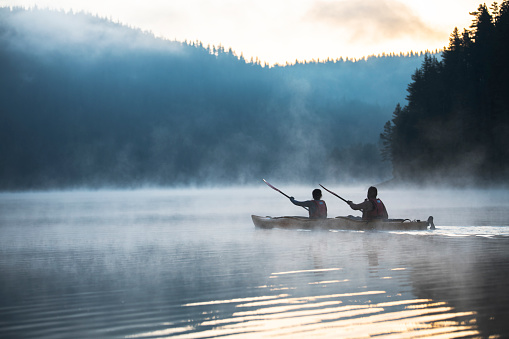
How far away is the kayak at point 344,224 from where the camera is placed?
894 inches

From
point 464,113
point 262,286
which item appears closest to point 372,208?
point 262,286

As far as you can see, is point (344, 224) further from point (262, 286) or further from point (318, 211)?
point (262, 286)

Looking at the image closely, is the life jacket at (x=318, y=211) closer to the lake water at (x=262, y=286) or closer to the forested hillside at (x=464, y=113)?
the lake water at (x=262, y=286)

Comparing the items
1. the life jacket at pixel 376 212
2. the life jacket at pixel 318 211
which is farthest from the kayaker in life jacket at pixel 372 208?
the life jacket at pixel 318 211

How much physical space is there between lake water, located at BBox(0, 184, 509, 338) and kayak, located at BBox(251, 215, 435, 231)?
1.41 ft

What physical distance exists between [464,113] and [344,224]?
1739 inches

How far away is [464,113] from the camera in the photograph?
6406cm

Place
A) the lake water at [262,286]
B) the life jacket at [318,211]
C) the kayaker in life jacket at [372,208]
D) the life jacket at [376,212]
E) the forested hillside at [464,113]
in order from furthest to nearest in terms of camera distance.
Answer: the forested hillside at [464,113] → the life jacket at [318,211] → the life jacket at [376,212] → the kayaker in life jacket at [372,208] → the lake water at [262,286]

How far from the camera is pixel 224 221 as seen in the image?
32500 mm

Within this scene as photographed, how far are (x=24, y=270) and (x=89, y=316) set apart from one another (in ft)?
20.8

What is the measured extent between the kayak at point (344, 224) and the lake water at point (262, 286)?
1.41 ft

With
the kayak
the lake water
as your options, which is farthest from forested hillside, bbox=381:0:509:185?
the lake water

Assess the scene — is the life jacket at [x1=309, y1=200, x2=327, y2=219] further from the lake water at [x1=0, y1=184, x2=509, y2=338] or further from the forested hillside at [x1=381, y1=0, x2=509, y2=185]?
the forested hillside at [x1=381, y1=0, x2=509, y2=185]

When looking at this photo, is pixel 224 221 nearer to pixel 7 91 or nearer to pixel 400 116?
pixel 400 116
